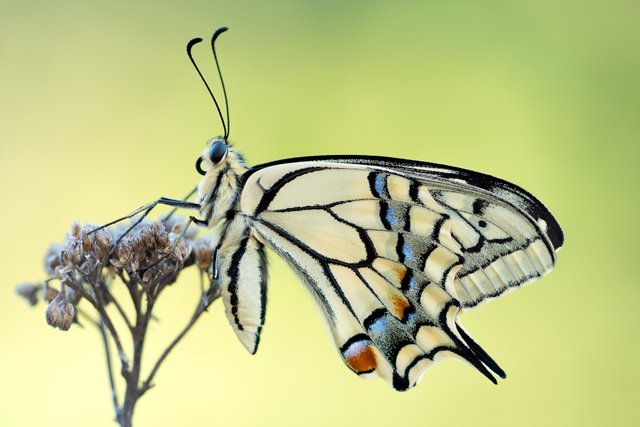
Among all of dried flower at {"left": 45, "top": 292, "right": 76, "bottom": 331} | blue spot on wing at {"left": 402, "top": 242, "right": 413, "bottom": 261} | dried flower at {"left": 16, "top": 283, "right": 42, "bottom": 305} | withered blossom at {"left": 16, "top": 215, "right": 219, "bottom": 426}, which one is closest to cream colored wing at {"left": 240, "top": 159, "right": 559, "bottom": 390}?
blue spot on wing at {"left": 402, "top": 242, "right": 413, "bottom": 261}

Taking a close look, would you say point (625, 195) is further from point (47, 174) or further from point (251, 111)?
point (47, 174)

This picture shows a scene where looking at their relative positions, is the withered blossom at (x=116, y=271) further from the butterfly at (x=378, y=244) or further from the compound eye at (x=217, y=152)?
the compound eye at (x=217, y=152)

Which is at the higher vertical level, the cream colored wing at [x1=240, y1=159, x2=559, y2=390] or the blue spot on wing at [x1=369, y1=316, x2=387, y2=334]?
the cream colored wing at [x1=240, y1=159, x2=559, y2=390]

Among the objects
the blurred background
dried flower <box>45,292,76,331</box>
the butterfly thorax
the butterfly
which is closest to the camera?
the butterfly

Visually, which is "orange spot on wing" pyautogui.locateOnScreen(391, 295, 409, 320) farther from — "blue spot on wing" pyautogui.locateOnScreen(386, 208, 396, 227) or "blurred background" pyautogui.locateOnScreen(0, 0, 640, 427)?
"blurred background" pyautogui.locateOnScreen(0, 0, 640, 427)

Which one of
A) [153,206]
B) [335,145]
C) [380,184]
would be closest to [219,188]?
[153,206]

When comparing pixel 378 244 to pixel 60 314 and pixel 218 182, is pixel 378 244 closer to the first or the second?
pixel 218 182
